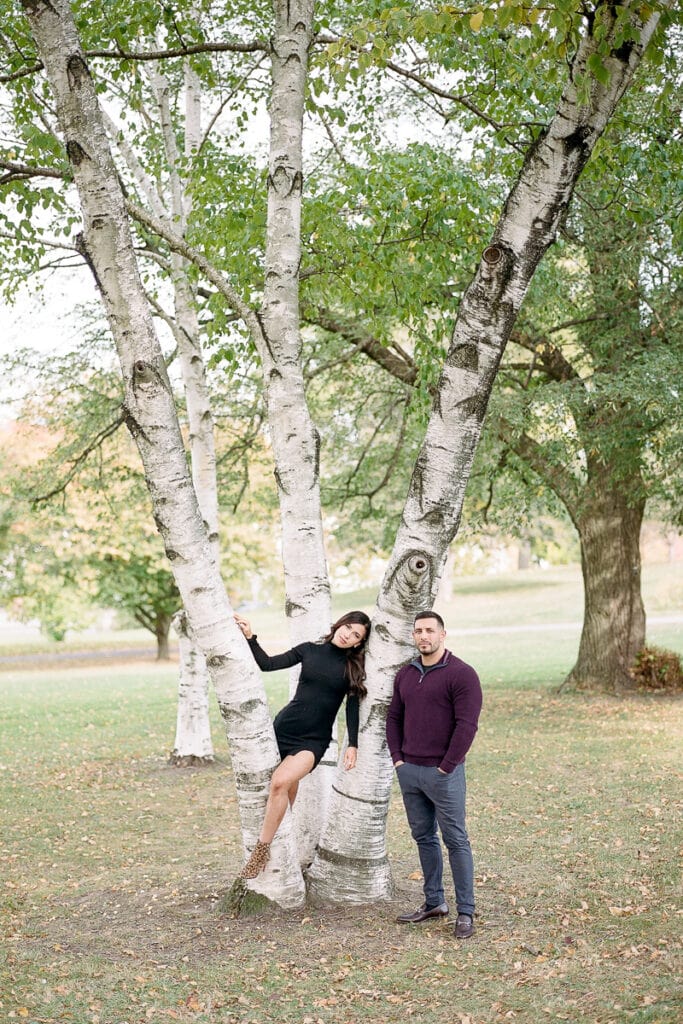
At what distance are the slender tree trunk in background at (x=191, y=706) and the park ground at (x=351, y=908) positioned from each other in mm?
490

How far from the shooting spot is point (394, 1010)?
5.25 meters

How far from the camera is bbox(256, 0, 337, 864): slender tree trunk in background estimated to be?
23.4 ft

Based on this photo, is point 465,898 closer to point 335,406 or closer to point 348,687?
point 348,687

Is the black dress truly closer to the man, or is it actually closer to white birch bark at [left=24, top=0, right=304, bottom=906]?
white birch bark at [left=24, top=0, right=304, bottom=906]

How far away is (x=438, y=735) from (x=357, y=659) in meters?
0.78

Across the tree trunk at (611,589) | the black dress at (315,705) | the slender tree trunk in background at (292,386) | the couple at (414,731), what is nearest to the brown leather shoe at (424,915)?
the couple at (414,731)

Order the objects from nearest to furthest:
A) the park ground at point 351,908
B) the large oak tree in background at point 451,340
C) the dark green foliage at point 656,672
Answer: the park ground at point 351,908
the large oak tree in background at point 451,340
the dark green foliage at point 656,672

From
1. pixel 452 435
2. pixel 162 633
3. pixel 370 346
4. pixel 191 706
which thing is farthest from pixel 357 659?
pixel 162 633

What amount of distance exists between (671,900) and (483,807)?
3.45m

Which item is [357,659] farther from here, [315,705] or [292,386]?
[292,386]

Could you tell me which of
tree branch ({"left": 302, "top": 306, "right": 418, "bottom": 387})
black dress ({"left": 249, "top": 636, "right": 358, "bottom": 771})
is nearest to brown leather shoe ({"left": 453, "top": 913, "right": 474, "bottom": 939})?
black dress ({"left": 249, "top": 636, "right": 358, "bottom": 771})

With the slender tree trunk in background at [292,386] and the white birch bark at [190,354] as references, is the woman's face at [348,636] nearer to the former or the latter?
the slender tree trunk in background at [292,386]

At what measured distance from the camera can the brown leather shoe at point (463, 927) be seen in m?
6.18

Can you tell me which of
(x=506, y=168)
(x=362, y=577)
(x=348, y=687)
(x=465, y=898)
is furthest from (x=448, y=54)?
(x=362, y=577)
